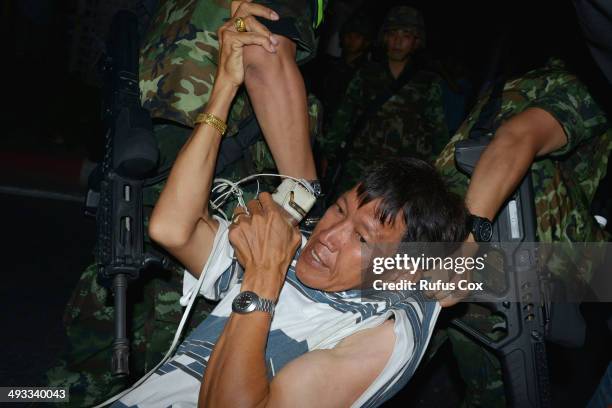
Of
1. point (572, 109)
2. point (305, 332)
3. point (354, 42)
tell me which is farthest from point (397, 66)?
point (305, 332)

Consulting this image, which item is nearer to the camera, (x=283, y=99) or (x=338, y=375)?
(x=338, y=375)

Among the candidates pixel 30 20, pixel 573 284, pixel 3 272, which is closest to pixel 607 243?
pixel 573 284

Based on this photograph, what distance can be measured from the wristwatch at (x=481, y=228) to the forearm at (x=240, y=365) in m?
0.65

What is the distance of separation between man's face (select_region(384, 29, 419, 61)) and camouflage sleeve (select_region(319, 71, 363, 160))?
265 millimetres

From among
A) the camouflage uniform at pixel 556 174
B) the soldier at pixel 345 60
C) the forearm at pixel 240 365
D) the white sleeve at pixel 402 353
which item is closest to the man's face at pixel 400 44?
the soldier at pixel 345 60

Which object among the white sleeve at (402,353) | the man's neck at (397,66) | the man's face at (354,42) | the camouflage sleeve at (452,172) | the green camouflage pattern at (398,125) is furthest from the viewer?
the man's face at (354,42)

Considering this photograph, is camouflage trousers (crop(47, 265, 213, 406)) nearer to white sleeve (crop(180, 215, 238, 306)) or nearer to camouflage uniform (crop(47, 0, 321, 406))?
camouflage uniform (crop(47, 0, 321, 406))

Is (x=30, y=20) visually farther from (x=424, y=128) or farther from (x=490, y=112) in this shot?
(x=490, y=112)

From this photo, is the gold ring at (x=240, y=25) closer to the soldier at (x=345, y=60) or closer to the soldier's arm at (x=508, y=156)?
the soldier's arm at (x=508, y=156)

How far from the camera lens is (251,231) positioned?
163cm

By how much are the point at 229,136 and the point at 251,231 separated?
0.35m

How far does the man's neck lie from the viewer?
13.9ft

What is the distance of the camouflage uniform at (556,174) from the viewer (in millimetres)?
2113

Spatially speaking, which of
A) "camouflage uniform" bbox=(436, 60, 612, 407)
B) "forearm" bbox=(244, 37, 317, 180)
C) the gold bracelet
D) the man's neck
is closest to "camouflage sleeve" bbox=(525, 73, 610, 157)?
"camouflage uniform" bbox=(436, 60, 612, 407)
